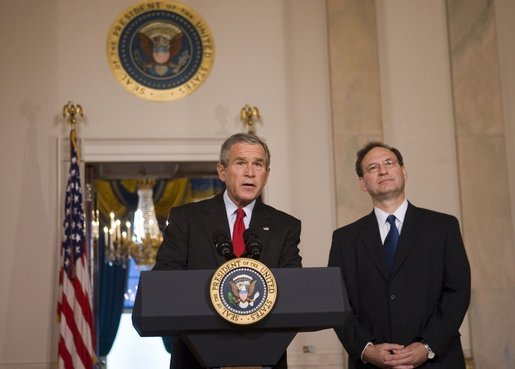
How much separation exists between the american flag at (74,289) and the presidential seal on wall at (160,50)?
3.39 feet

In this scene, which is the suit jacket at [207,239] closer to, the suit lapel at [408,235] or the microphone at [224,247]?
the microphone at [224,247]

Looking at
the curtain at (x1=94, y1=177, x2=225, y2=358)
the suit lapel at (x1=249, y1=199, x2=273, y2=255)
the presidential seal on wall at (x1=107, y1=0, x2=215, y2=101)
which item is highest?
the presidential seal on wall at (x1=107, y1=0, x2=215, y2=101)

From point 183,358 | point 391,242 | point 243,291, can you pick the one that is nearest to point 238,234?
point 183,358

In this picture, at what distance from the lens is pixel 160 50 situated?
763cm

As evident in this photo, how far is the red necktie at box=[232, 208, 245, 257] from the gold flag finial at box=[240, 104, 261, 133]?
4522mm

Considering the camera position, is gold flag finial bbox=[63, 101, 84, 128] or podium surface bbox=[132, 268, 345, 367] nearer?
podium surface bbox=[132, 268, 345, 367]

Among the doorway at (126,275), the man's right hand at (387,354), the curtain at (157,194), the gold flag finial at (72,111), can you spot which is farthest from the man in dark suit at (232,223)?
the curtain at (157,194)

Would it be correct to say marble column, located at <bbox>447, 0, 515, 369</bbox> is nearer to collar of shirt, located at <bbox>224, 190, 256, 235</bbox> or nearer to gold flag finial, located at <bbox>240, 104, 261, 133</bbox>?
gold flag finial, located at <bbox>240, 104, 261, 133</bbox>

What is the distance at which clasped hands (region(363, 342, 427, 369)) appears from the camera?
10.3ft

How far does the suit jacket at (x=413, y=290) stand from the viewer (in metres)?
3.28

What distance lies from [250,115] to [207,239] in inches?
183

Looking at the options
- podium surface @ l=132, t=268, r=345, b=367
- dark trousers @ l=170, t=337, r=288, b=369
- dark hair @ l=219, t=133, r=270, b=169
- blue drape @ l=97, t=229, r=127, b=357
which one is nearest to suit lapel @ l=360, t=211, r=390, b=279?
dark hair @ l=219, t=133, r=270, b=169

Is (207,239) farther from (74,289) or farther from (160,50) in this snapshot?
(160,50)

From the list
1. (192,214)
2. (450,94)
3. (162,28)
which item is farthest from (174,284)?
(162,28)
